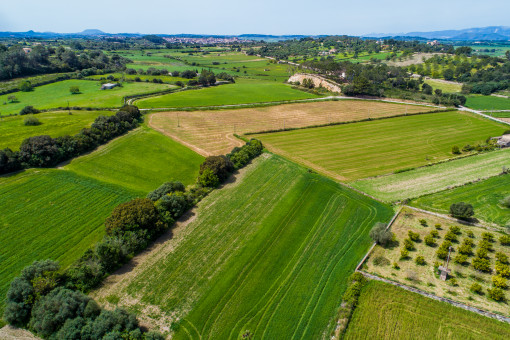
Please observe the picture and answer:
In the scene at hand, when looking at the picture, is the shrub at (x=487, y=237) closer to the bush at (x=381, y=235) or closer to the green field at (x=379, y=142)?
the bush at (x=381, y=235)

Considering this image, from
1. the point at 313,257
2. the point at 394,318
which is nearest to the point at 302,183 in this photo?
the point at 313,257

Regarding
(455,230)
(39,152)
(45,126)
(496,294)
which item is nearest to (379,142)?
(455,230)

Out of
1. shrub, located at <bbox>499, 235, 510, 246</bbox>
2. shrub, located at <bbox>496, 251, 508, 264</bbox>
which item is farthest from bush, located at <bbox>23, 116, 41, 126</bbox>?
shrub, located at <bbox>499, 235, 510, 246</bbox>

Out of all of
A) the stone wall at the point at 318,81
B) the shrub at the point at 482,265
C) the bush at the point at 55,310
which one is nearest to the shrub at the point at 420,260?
the shrub at the point at 482,265

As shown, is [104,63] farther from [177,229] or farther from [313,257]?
[313,257]

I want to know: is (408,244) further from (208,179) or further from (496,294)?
(208,179)

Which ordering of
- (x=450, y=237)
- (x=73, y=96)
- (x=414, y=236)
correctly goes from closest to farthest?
(x=450, y=237), (x=414, y=236), (x=73, y=96)
